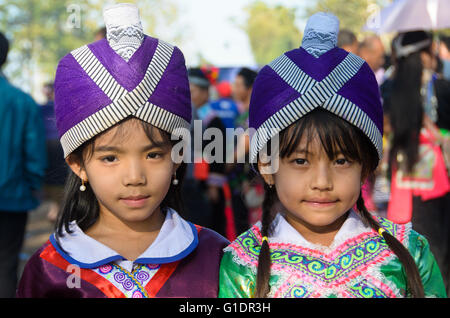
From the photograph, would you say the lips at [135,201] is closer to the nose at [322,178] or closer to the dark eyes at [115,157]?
the dark eyes at [115,157]

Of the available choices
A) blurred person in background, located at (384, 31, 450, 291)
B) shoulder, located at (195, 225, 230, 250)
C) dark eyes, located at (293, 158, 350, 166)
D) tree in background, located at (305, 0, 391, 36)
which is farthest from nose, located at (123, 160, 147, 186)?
blurred person in background, located at (384, 31, 450, 291)

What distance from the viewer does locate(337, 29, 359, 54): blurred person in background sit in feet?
13.6

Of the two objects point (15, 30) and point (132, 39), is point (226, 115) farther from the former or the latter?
point (15, 30)

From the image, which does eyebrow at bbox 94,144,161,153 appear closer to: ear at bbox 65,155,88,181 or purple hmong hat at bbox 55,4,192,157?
purple hmong hat at bbox 55,4,192,157

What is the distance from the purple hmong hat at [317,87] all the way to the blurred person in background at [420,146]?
6.29 ft

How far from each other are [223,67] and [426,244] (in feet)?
29.4

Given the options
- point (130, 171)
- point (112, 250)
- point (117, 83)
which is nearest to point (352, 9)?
point (117, 83)

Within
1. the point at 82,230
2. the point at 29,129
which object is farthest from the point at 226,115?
the point at 82,230

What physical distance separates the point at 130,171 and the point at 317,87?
0.71m

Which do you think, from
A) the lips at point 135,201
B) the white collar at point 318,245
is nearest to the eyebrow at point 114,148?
the lips at point 135,201

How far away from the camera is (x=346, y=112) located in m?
2.05

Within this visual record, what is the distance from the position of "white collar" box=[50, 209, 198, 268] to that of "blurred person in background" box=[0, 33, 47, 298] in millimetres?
2123

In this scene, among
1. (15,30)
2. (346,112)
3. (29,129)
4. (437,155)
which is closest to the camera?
(346,112)
